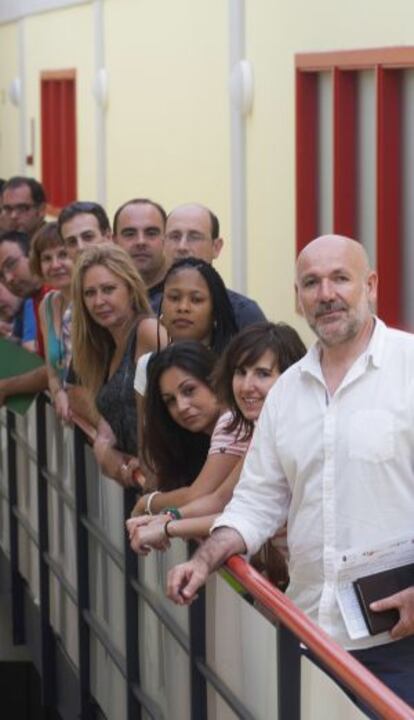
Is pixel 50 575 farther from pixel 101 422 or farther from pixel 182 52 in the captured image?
pixel 182 52

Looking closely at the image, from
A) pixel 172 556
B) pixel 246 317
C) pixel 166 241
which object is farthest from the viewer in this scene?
pixel 166 241

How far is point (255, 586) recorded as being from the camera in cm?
558

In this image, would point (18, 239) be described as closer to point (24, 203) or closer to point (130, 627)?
point (24, 203)

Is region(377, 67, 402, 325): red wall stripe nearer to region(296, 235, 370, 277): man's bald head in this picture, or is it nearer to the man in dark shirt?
the man in dark shirt

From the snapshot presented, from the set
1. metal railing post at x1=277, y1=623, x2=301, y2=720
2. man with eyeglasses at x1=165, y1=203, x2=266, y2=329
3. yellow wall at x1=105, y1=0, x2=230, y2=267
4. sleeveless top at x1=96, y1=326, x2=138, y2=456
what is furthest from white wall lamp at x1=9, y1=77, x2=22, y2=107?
metal railing post at x1=277, y1=623, x2=301, y2=720

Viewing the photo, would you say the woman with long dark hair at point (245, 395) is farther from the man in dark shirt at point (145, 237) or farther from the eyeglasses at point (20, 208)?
the eyeglasses at point (20, 208)

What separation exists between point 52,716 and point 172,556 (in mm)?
4022

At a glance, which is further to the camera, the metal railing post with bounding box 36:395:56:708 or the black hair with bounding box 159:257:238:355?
the metal railing post with bounding box 36:395:56:708

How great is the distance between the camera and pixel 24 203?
43.9 ft

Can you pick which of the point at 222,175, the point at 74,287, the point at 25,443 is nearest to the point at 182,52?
the point at 222,175

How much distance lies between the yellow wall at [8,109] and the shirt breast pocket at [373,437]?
19.3 meters

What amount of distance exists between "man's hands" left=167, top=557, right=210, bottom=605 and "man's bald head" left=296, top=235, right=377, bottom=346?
0.73 m

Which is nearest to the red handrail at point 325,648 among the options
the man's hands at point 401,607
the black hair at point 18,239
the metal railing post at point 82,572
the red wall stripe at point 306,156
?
the man's hands at point 401,607

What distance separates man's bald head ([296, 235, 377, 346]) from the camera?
18.5ft
